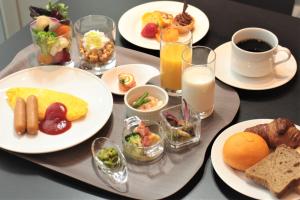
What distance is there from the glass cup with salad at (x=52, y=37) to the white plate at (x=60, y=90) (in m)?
0.04

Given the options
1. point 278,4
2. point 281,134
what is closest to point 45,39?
point 281,134

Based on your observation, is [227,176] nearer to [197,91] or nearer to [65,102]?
[197,91]

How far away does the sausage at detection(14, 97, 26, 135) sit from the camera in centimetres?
117

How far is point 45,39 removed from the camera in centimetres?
137

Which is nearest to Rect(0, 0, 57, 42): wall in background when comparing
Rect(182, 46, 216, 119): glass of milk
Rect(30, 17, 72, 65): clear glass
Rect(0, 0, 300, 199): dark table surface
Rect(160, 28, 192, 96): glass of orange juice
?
Rect(0, 0, 300, 199): dark table surface

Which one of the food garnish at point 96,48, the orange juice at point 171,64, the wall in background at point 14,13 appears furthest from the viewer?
the wall in background at point 14,13

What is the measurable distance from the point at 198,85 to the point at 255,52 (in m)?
0.22

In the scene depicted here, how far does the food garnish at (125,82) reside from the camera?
132 centimetres

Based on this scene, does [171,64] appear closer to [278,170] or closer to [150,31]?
[150,31]

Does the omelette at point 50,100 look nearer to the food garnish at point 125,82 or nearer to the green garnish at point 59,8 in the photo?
the food garnish at point 125,82

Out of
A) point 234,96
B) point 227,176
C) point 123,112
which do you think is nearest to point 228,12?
point 234,96

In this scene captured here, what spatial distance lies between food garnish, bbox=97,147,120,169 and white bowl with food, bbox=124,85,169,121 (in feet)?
0.44

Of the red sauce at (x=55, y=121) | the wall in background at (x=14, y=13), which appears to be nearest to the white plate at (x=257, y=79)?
the red sauce at (x=55, y=121)

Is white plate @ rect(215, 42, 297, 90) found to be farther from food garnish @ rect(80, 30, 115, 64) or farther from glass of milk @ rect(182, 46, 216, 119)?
food garnish @ rect(80, 30, 115, 64)
